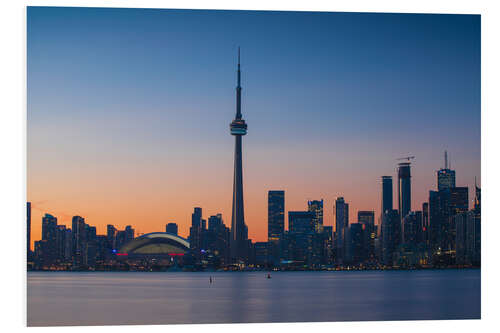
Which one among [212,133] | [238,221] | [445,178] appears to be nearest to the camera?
[212,133]

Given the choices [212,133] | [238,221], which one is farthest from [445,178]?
[238,221]

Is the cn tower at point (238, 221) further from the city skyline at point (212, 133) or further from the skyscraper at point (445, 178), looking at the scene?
the city skyline at point (212, 133)

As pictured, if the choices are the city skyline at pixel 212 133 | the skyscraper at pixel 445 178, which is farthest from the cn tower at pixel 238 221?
the city skyline at pixel 212 133

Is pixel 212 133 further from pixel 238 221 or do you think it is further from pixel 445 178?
pixel 238 221

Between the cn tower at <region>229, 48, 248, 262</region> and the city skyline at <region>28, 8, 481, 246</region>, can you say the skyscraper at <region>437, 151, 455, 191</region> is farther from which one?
the cn tower at <region>229, 48, 248, 262</region>

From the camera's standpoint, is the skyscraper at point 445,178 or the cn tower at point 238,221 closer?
the skyscraper at point 445,178

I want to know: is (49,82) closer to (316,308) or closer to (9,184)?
(9,184)

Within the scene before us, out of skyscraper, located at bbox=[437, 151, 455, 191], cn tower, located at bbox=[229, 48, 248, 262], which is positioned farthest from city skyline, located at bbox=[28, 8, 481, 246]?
cn tower, located at bbox=[229, 48, 248, 262]

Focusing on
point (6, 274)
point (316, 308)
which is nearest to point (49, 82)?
point (6, 274)

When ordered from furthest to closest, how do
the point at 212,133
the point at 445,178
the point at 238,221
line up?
the point at 238,221 → the point at 445,178 → the point at 212,133

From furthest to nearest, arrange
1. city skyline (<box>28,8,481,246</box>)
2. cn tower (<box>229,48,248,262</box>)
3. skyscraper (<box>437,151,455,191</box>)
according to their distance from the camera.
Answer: cn tower (<box>229,48,248,262</box>), skyscraper (<box>437,151,455,191</box>), city skyline (<box>28,8,481,246</box>)

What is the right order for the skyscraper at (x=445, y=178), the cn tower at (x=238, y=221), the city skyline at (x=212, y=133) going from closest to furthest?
the city skyline at (x=212, y=133), the skyscraper at (x=445, y=178), the cn tower at (x=238, y=221)
